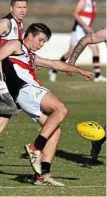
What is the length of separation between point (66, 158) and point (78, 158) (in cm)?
16

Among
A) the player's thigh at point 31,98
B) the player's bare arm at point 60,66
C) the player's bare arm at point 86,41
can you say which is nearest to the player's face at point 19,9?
the player's bare arm at point 60,66

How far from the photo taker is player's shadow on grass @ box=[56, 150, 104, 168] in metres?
12.9

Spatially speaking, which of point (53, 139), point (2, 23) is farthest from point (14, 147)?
point (53, 139)

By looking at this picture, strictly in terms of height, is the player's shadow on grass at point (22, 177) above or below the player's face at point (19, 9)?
below

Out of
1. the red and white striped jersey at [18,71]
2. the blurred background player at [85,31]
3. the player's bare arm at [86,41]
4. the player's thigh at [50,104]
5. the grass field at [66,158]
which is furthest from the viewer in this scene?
the blurred background player at [85,31]

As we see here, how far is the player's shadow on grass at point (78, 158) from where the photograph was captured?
1293 centimetres

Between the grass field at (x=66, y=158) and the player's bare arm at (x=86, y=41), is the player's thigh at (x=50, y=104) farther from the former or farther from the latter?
the player's bare arm at (x=86, y=41)

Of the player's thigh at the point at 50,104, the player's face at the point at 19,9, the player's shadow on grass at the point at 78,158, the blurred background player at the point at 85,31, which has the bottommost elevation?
the blurred background player at the point at 85,31

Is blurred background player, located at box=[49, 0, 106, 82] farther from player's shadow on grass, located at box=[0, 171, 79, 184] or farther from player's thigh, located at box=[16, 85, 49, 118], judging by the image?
player's thigh, located at box=[16, 85, 49, 118]

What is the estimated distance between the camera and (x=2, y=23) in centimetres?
1261

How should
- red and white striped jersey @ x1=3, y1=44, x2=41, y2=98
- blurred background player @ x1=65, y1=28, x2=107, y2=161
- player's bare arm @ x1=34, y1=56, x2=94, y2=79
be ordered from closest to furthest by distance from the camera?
red and white striped jersey @ x1=3, y1=44, x2=41, y2=98, player's bare arm @ x1=34, y1=56, x2=94, y2=79, blurred background player @ x1=65, y1=28, x2=107, y2=161

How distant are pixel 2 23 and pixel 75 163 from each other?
80.5 inches

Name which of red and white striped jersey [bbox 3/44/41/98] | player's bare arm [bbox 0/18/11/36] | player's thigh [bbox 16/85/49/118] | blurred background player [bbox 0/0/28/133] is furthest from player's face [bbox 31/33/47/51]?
player's bare arm [bbox 0/18/11/36]

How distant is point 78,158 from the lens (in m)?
13.4
